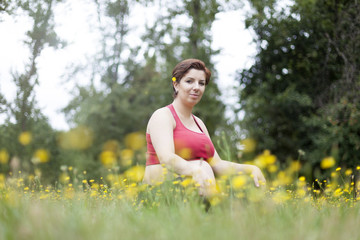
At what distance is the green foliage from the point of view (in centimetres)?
895

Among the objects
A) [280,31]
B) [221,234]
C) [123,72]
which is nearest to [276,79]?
[280,31]

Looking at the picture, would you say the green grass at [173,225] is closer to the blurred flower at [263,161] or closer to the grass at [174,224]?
the grass at [174,224]

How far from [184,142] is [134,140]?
12552mm

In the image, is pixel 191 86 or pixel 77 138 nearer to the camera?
pixel 191 86

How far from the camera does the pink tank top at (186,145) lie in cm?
329

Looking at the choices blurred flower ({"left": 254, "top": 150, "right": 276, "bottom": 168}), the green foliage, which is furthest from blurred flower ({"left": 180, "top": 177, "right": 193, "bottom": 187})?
the green foliage

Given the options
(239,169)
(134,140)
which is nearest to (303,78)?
(134,140)

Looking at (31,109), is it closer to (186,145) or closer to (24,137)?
(24,137)

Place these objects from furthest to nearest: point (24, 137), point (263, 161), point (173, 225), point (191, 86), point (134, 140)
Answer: point (134, 140) → point (24, 137) → point (191, 86) → point (263, 161) → point (173, 225)

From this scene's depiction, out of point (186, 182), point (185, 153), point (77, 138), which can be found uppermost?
point (185, 153)

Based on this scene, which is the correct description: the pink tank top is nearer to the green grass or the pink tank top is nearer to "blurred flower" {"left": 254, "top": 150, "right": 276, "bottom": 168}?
"blurred flower" {"left": 254, "top": 150, "right": 276, "bottom": 168}

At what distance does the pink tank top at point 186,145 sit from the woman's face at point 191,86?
176 mm

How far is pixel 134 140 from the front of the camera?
1568 cm

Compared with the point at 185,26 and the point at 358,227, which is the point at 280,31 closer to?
the point at 185,26
